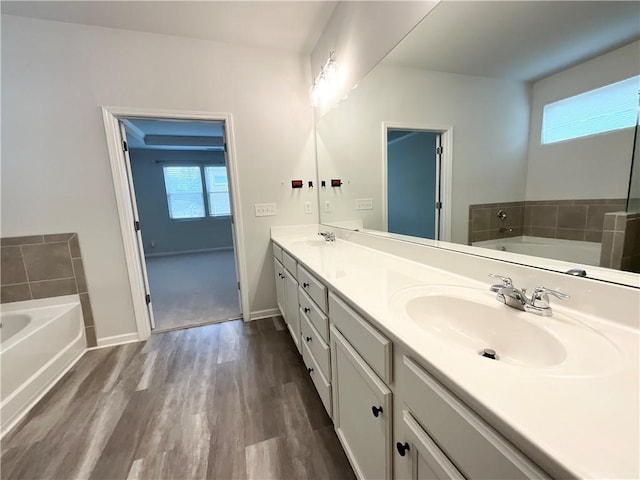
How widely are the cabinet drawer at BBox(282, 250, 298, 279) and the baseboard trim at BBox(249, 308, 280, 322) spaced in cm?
82

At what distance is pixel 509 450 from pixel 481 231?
2.88 feet

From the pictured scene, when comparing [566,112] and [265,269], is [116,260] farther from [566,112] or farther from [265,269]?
[566,112]

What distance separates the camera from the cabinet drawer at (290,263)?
1.74 meters

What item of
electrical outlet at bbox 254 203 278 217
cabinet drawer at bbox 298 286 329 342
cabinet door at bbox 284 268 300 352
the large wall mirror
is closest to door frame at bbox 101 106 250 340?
electrical outlet at bbox 254 203 278 217

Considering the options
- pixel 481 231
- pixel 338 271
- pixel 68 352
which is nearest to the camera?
pixel 481 231

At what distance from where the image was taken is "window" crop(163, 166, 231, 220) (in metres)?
5.88

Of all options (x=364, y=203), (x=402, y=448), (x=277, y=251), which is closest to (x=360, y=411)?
(x=402, y=448)

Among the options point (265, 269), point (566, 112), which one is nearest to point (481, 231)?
point (566, 112)

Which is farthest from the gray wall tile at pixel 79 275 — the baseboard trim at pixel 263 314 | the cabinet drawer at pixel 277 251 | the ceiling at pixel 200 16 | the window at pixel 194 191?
the window at pixel 194 191

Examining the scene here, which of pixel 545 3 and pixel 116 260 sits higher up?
pixel 545 3

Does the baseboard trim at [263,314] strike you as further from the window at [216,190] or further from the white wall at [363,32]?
the window at [216,190]

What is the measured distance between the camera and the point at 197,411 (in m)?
1.48

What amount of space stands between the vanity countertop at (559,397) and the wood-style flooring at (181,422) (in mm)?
944

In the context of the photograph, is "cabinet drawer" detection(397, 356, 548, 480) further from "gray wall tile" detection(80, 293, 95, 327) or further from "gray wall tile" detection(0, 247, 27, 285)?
"gray wall tile" detection(0, 247, 27, 285)
